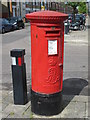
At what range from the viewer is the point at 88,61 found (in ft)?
26.8

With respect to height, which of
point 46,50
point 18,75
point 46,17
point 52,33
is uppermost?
point 46,17

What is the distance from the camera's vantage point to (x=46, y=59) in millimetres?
3596

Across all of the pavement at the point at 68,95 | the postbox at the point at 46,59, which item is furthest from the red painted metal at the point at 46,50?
→ the pavement at the point at 68,95

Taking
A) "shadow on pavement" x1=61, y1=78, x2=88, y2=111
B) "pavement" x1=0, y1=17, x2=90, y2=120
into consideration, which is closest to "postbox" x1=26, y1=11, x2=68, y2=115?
"pavement" x1=0, y1=17, x2=90, y2=120

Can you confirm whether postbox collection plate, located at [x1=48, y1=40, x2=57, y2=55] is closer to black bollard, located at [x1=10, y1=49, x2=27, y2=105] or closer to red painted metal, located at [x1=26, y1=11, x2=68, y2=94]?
red painted metal, located at [x1=26, y1=11, x2=68, y2=94]

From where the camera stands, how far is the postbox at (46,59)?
3.46 meters

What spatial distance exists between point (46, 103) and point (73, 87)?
179 centimetres

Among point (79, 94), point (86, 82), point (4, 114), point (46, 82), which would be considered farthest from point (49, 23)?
point (86, 82)

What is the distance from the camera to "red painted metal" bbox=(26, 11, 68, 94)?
3438 mm

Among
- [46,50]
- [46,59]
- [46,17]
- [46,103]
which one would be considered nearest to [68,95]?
[46,103]

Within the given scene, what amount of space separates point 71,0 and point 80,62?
50.3 feet

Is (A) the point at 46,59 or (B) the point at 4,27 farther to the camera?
(B) the point at 4,27

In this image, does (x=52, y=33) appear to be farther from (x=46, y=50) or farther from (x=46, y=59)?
(x=46, y=59)

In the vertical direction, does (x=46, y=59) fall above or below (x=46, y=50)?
below
